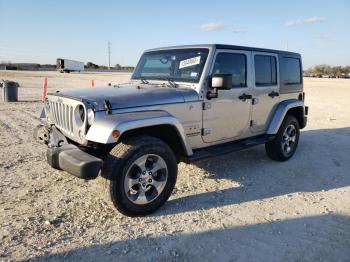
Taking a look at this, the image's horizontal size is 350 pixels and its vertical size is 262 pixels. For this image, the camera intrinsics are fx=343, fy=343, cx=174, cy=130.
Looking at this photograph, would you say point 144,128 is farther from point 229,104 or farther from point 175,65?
point 229,104

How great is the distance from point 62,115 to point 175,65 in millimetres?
1762

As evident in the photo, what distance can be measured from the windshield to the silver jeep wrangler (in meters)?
0.02

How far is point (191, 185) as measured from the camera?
5.05 meters

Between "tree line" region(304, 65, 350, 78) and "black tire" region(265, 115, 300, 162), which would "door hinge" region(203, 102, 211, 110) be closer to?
"black tire" region(265, 115, 300, 162)

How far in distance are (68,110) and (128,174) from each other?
1.14 meters

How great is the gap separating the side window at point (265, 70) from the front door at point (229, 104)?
0.27 m

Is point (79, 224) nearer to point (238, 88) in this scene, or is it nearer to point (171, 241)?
point (171, 241)

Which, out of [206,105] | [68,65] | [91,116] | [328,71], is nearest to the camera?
[91,116]

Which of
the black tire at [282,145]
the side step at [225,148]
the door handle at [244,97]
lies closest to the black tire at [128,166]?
the side step at [225,148]

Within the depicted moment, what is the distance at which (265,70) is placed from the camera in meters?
5.96

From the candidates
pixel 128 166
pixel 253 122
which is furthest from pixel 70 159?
pixel 253 122

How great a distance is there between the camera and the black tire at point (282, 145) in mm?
6297

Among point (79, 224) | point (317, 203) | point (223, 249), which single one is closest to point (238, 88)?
point (317, 203)

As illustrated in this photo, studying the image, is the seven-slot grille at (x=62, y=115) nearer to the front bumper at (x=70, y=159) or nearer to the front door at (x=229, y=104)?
the front bumper at (x=70, y=159)
